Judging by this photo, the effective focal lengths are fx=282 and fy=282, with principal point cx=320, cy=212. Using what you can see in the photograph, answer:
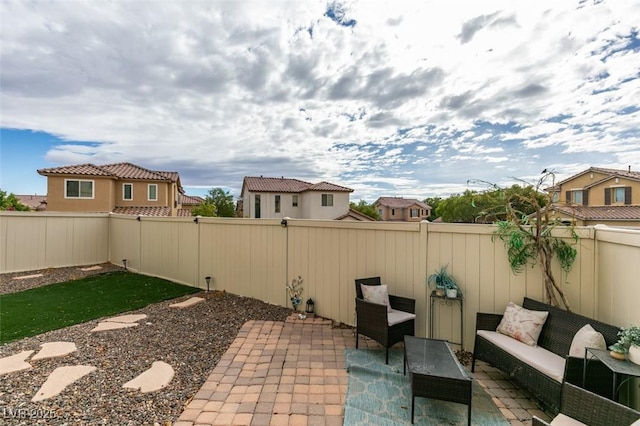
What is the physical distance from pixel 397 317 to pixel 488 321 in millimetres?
1088

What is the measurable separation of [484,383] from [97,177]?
22.0 metres

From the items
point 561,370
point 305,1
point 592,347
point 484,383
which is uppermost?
point 305,1

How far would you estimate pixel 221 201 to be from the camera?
36.8 m

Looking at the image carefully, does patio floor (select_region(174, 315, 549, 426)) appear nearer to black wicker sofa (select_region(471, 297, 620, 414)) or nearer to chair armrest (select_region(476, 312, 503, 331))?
black wicker sofa (select_region(471, 297, 620, 414))

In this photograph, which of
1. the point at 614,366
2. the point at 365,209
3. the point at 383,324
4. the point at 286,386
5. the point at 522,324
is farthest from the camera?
the point at 365,209

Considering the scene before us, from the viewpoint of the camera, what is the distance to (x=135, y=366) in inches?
129

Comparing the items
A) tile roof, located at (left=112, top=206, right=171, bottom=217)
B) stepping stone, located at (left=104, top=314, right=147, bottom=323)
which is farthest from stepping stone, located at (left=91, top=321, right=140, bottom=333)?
tile roof, located at (left=112, top=206, right=171, bottom=217)

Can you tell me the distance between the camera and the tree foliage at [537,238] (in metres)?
3.39

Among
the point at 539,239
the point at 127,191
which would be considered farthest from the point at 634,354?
the point at 127,191

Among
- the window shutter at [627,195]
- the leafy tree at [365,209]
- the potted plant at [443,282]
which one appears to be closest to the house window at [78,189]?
the potted plant at [443,282]

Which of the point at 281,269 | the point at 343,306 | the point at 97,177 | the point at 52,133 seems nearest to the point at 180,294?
the point at 281,269

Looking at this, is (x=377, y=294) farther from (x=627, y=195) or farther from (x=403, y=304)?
(x=627, y=195)

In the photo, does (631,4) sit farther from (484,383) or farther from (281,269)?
(281,269)

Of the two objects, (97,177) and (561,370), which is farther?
(97,177)
